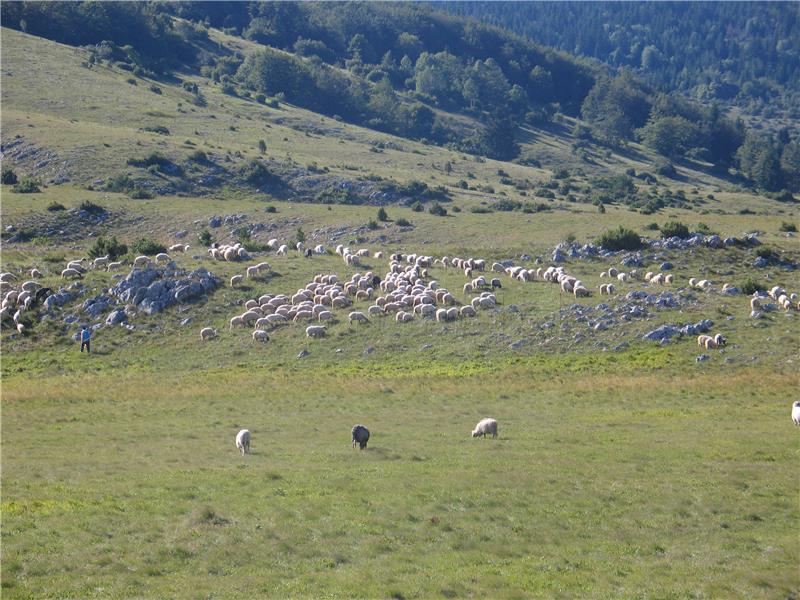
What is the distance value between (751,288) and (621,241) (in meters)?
10.3

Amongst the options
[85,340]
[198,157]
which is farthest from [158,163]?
[85,340]

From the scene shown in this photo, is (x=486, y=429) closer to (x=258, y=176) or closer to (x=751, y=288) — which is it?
(x=751, y=288)

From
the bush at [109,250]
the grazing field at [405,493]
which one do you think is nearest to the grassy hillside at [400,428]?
the grazing field at [405,493]

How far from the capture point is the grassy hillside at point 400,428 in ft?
51.4

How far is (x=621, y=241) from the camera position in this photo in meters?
54.1

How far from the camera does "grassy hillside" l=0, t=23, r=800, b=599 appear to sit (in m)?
15.7

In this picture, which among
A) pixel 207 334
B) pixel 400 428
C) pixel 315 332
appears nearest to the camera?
pixel 400 428

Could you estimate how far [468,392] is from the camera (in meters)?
33.7

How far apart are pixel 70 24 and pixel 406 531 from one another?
14211cm

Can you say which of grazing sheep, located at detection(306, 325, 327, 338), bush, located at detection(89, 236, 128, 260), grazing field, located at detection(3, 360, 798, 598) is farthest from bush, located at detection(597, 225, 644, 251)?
bush, located at detection(89, 236, 128, 260)

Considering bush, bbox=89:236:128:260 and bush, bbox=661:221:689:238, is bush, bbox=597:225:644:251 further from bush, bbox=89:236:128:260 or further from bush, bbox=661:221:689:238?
bush, bbox=89:236:128:260

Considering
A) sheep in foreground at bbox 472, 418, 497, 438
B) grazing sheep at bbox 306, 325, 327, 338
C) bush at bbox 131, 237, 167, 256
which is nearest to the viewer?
sheep in foreground at bbox 472, 418, 497, 438

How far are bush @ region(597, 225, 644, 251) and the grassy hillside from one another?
6.25 ft

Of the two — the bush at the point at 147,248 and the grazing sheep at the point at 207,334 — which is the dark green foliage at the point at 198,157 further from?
the grazing sheep at the point at 207,334
